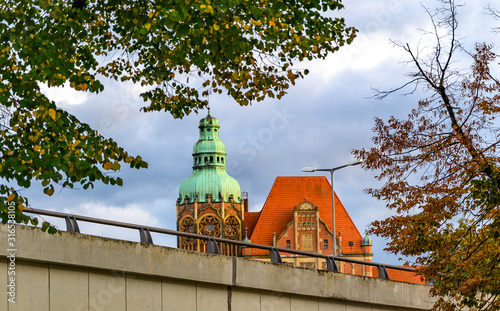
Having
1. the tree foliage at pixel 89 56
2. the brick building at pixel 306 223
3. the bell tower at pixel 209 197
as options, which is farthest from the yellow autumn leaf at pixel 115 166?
the bell tower at pixel 209 197

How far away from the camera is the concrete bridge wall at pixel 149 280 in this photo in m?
14.1

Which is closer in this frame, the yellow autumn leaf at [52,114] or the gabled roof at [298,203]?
the yellow autumn leaf at [52,114]

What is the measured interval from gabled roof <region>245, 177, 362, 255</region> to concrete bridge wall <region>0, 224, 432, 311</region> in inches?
3417

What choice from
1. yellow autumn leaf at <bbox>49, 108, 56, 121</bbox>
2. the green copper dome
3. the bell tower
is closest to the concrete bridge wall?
yellow autumn leaf at <bbox>49, 108, 56, 121</bbox>

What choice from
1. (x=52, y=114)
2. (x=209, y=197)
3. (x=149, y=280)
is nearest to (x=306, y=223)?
(x=209, y=197)

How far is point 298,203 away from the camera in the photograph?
105812 mm

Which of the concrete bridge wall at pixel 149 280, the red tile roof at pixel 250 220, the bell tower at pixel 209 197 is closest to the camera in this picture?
the concrete bridge wall at pixel 149 280

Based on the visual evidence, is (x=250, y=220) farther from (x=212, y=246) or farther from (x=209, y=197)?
(x=212, y=246)

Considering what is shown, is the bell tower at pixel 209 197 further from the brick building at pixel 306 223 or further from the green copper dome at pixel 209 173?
the brick building at pixel 306 223

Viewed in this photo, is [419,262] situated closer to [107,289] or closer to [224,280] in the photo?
[224,280]

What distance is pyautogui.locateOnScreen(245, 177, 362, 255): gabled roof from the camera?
10531cm

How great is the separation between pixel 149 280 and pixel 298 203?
90.6m

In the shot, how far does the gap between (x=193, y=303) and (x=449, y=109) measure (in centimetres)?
678

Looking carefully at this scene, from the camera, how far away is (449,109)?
1877 centimetres
